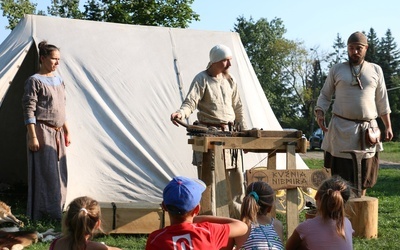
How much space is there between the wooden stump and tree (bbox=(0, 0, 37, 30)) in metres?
28.9

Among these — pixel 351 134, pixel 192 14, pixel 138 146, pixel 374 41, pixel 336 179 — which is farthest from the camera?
pixel 374 41

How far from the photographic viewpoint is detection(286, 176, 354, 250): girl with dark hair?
345 cm

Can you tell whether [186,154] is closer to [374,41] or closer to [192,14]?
[192,14]

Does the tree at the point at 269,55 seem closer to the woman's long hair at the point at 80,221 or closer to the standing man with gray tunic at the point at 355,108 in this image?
the standing man with gray tunic at the point at 355,108

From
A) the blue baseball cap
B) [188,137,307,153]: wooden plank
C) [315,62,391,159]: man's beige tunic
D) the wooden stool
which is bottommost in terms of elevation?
the wooden stool

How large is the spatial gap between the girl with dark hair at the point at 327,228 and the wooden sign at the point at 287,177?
3.18 feet

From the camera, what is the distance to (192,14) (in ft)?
82.1

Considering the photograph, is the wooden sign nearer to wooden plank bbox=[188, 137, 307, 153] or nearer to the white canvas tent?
wooden plank bbox=[188, 137, 307, 153]

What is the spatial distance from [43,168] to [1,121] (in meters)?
2.15

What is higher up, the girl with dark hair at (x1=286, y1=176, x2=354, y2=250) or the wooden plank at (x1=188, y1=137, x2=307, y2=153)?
the wooden plank at (x1=188, y1=137, x2=307, y2=153)

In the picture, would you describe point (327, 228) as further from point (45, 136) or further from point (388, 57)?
point (388, 57)

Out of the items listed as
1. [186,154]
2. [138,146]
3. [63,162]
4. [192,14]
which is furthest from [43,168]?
[192,14]

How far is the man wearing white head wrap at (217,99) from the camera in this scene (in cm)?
509

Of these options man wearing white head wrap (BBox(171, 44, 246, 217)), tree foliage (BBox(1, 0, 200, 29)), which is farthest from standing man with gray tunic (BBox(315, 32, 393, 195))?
tree foliage (BBox(1, 0, 200, 29))
